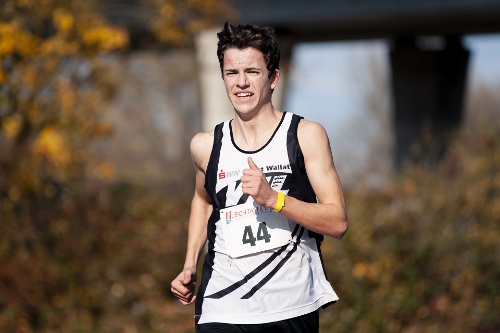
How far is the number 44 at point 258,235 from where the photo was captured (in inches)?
174

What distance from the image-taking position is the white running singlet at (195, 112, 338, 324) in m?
4.37

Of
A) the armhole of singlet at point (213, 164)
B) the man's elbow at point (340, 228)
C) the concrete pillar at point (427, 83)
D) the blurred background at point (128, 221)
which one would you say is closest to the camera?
the man's elbow at point (340, 228)

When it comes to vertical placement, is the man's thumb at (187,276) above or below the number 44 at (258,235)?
below

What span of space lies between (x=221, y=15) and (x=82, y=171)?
423 cm

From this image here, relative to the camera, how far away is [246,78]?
172 inches

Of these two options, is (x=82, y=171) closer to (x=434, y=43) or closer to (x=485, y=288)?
(x=485, y=288)

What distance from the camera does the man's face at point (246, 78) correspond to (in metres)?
4.36

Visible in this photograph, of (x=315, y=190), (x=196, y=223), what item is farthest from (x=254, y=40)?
(x=196, y=223)

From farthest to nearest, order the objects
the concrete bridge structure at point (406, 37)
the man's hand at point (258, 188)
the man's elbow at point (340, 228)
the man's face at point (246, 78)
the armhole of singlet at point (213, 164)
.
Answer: the concrete bridge structure at point (406, 37) < the armhole of singlet at point (213, 164) < the man's face at point (246, 78) < the man's elbow at point (340, 228) < the man's hand at point (258, 188)

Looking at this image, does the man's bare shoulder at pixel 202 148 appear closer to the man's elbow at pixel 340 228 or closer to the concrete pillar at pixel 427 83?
the man's elbow at pixel 340 228

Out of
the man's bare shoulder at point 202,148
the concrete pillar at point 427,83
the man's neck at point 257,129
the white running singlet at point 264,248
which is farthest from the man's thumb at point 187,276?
the concrete pillar at point 427,83

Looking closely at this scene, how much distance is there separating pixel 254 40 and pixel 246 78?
16 cm

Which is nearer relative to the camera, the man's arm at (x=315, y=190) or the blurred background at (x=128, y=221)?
the man's arm at (x=315, y=190)

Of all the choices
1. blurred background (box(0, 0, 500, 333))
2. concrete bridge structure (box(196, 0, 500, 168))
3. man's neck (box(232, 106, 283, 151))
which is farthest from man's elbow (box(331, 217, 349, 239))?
concrete bridge structure (box(196, 0, 500, 168))
